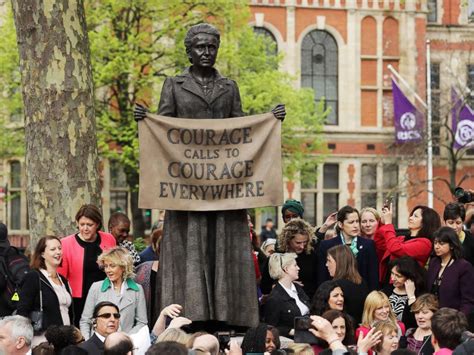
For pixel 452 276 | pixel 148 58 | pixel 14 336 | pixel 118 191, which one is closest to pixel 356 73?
pixel 118 191

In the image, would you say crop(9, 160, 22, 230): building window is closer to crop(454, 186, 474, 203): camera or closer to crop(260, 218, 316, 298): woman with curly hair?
crop(454, 186, 474, 203): camera

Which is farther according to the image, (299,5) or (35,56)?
(299,5)

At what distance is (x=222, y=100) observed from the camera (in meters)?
9.04

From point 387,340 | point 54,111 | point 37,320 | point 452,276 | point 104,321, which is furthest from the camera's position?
point 54,111

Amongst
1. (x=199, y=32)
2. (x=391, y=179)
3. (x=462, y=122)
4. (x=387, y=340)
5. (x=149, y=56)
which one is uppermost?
(x=149, y=56)

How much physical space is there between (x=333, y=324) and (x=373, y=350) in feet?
1.45

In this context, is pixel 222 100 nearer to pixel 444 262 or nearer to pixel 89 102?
pixel 444 262

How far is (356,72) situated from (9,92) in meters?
16.4

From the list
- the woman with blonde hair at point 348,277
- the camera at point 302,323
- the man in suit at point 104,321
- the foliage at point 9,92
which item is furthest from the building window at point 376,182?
the camera at point 302,323

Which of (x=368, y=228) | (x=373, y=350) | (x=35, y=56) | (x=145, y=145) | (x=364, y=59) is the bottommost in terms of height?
(x=373, y=350)

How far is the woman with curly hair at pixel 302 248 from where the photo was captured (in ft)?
36.0

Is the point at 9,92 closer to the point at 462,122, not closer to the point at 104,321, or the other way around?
the point at 462,122

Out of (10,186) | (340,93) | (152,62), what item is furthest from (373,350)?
(340,93)

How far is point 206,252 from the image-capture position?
351 inches
